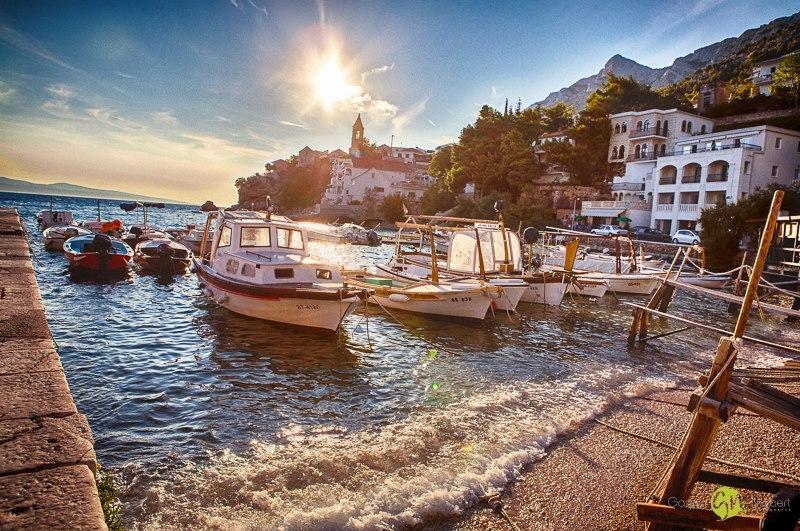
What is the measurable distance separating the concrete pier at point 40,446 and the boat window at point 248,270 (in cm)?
812

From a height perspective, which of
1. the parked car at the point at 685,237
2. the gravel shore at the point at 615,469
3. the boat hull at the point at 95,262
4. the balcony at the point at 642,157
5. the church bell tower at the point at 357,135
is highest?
the church bell tower at the point at 357,135

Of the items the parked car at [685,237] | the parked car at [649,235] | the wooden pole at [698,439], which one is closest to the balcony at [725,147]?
the parked car at [649,235]

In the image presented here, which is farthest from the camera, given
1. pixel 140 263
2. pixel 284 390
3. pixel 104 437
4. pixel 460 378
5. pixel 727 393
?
pixel 140 263

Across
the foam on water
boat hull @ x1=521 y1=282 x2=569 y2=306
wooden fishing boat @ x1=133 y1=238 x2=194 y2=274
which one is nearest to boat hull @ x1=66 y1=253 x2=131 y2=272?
wooden fishing boat @ x1=133 y1=238 x2=194 y2=274

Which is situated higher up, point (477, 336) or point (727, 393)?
point (727, 393)

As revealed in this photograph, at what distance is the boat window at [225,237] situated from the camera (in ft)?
54.6

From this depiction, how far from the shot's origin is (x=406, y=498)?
6070mm

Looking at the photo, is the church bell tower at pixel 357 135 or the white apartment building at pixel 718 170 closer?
the white apartment building at pixel 718 170

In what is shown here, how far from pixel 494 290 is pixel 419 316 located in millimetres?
3193

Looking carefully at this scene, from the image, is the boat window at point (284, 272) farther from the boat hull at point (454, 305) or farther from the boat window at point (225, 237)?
the boat hull at point (454, 305)

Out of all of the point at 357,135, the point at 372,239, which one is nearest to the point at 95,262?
the point at 372,239

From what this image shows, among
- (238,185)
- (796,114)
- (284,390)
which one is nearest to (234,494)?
(284,390)

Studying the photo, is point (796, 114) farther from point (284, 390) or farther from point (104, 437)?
point (104, 437)

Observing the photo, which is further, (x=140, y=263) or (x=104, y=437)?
(x=140, y=263)
